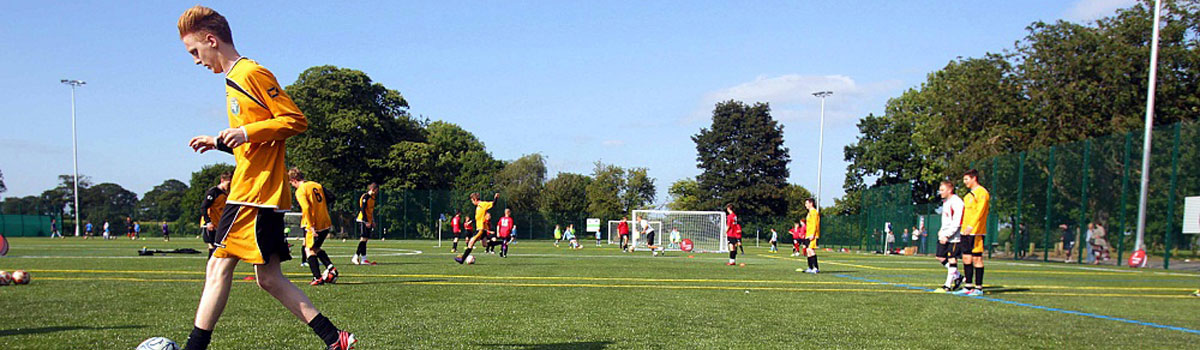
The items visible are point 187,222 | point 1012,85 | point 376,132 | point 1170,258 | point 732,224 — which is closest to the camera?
point 732,224

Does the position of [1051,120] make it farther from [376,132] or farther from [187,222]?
[187,222]

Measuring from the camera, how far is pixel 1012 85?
3759 cm

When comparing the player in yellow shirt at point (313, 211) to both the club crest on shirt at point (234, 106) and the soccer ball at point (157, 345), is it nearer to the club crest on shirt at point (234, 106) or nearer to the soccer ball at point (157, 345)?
the soccer ball at point (157, 345)

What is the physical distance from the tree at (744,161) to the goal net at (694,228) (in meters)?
35.3

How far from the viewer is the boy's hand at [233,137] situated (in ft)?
12.3

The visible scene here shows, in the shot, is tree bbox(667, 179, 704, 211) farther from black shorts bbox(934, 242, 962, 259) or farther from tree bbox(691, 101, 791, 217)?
black shorts bbox(934, 242, 962, 259)

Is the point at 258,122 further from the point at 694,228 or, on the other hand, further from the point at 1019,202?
the point at 694,228

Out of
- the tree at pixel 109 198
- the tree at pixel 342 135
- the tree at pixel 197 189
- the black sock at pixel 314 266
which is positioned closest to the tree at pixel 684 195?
the tree at pixel 342 135

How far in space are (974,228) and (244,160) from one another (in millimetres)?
10510

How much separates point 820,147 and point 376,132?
34958mm

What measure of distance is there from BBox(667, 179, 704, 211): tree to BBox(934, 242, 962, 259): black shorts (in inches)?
2657

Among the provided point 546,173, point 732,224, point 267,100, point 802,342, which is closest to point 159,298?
point 267,100

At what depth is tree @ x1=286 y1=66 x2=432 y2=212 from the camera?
181ft

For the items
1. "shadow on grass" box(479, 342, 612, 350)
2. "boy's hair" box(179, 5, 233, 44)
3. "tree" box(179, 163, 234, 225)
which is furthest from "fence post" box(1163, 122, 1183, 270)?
"tree" box(179, 163, 234, 225)
